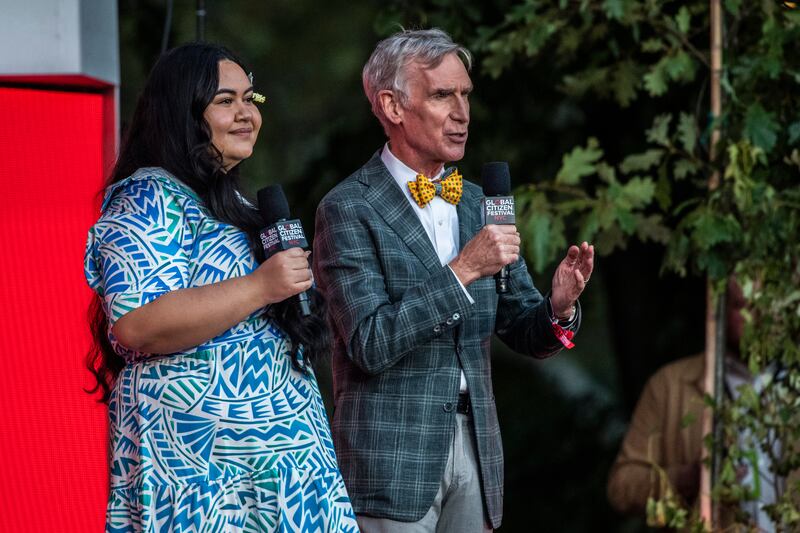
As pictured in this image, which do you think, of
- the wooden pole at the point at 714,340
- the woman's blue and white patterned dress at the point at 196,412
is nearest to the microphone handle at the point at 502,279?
the woman's blue and white patterned dress at the point at 196,412

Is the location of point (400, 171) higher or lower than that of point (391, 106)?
lower

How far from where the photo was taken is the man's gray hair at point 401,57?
2789 millimetres

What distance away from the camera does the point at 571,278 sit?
2.65m

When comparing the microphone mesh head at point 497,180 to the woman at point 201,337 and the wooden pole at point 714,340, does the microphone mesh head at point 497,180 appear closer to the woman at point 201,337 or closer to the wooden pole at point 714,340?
the woman at point 201,337

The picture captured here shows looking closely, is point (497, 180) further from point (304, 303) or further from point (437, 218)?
point (304, 303)

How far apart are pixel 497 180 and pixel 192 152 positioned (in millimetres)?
640

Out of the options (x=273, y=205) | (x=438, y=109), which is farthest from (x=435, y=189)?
(x=273, y=205)

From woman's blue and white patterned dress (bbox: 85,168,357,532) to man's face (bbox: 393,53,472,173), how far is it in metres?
0.65

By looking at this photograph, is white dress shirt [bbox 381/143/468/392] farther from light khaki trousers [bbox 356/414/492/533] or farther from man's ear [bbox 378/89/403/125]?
light khaki trousers [bbox 356/414/492/533]

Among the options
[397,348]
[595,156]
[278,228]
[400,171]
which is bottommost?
[397,348]

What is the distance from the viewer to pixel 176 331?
6.99 feet

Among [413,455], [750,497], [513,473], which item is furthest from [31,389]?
[513,473]

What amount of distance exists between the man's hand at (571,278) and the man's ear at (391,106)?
0.50 meters

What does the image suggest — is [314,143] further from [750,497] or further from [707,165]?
[750,497]
